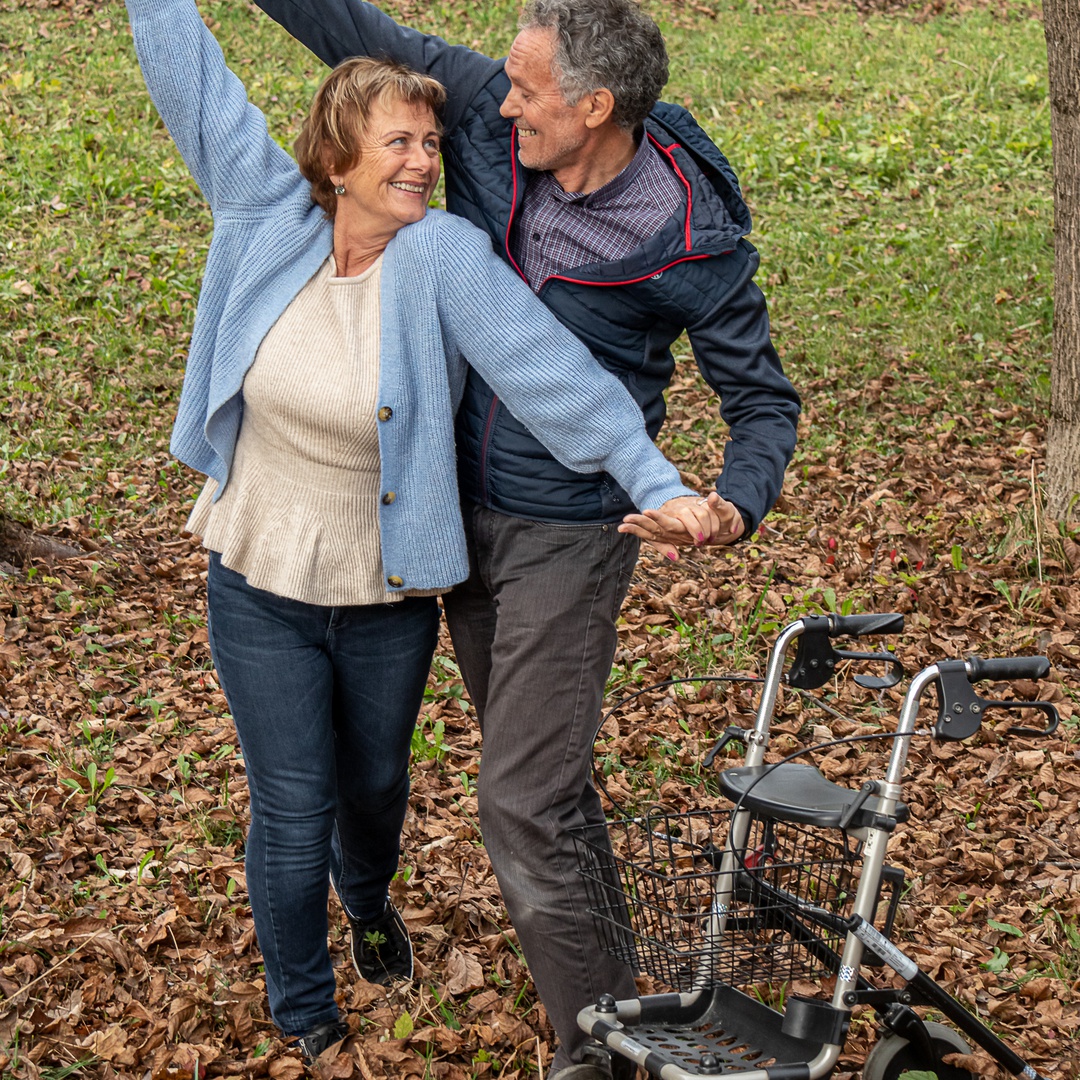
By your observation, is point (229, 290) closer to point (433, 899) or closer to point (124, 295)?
point (433, 899)

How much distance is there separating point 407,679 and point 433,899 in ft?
4.05

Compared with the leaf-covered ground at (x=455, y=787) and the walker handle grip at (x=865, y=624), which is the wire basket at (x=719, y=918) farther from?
the leaf-covered ground at (x=455, y=787)

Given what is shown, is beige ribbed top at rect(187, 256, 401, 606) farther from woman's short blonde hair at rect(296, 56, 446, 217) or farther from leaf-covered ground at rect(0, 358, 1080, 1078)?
leaf-covered ground at rect(0, 358, 1080, 1078)

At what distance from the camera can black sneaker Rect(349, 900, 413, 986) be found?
3770mm

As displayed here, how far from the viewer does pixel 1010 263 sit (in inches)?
380

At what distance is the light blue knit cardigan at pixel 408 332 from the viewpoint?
295cm

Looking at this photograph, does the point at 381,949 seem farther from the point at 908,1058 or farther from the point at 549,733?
the point at 908,1058

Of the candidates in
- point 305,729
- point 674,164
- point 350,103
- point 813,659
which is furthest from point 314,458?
point 813,659

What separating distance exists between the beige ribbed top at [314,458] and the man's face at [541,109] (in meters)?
0.47

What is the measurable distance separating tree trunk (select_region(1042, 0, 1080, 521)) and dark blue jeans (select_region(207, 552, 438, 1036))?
4094 millimetres

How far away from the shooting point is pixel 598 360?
308cm

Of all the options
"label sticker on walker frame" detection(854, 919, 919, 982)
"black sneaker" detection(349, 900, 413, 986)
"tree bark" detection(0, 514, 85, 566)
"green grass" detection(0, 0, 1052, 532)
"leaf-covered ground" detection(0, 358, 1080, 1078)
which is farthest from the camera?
"green grass" detection(0, 0, 1052, 532)

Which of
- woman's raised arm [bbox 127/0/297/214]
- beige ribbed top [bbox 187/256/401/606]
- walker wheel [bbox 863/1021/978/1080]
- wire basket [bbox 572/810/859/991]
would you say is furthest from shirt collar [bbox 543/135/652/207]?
walker wheel [bbox 863/1021/978/1080]

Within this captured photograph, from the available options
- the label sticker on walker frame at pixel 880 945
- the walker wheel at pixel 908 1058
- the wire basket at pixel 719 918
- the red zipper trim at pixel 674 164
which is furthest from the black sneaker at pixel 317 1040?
the red zipper trim at pixel 674 164
